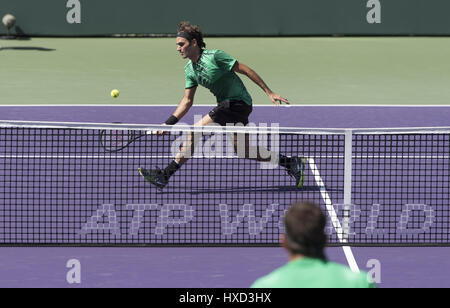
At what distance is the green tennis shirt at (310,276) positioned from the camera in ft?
12.8

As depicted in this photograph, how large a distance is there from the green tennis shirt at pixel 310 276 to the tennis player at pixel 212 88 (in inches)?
268

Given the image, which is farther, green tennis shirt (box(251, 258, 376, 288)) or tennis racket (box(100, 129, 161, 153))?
tennis racket (box(100, 129, 161, 153))

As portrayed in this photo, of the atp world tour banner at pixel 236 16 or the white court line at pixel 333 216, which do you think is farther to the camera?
the atp world tour banner at pixel 236 16

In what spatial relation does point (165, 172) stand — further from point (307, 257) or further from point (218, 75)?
point (307, 257)

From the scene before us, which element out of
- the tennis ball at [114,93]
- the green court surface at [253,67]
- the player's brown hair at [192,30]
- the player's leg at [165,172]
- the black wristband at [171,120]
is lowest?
the player's leg at [165,172]

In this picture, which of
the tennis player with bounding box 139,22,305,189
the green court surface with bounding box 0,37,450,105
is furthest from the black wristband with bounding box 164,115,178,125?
the green court surface with bounding box 0,37,450,105

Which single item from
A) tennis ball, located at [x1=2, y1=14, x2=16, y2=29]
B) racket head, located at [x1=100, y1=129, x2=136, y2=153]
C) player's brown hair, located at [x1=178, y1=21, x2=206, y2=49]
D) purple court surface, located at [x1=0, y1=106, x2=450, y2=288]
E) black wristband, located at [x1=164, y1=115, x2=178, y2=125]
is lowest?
purple court surface, located at [x1=0, y1=106, x2=450, y2=288]

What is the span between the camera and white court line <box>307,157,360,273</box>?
8.73 meters

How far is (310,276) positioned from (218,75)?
719 cm

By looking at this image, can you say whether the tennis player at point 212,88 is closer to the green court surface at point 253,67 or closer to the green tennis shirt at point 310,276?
the green court surface at point 253,67

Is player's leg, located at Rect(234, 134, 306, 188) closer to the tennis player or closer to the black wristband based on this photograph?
the tennis player

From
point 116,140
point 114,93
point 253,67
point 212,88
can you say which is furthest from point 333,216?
point 253,67

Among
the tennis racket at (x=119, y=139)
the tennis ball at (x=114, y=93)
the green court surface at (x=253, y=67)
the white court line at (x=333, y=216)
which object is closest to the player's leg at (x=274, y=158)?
the white court line at (x=333, y=216)
